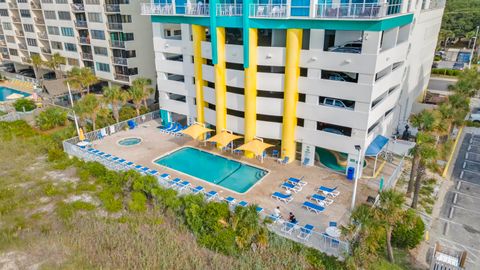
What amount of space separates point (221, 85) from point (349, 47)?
12690 millimetres

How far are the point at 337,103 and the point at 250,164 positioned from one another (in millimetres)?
10152

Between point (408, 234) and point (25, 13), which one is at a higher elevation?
point (25, 13)

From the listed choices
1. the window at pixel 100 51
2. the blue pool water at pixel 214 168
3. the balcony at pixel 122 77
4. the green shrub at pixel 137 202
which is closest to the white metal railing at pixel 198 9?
the blue pool water at pixel 214 168

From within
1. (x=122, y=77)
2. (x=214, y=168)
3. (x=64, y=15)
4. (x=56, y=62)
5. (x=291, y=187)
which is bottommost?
(x=214, y=168)

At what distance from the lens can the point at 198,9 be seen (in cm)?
3447

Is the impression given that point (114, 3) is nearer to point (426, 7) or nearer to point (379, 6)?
point (379, 6)

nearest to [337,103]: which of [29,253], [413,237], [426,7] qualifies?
[413,237]

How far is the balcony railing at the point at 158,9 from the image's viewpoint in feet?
122

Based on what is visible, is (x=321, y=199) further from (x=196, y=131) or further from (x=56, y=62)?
(x=56, y=62)

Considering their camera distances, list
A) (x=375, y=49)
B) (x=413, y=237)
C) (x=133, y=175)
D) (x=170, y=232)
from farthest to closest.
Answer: (x=133, y=175) → (x=375, y=49) → (x=170, y=232) → (x=413, y=237)

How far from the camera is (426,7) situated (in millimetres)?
40625

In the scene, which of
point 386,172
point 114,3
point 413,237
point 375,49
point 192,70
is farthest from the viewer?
point 114,3

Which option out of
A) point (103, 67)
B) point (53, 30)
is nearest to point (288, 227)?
point (103, 67)

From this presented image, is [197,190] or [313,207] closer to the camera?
[313,207]
